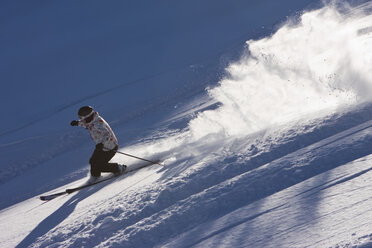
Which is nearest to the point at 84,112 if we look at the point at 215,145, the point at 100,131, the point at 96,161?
the point at 100,131

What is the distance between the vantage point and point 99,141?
5.78 meters

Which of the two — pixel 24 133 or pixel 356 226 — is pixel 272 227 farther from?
pixel 24 133

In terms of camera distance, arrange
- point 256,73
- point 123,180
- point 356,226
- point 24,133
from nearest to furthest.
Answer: point 356,226, point 123,180, point 256,73, point 24,133

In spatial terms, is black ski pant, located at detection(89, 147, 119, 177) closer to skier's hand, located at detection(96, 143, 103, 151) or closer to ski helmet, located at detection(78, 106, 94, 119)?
skier's hand, located at detection(96, 143, 103, 151)

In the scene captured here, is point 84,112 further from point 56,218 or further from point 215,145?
point 215,145

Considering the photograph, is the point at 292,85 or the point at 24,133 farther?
the point at 24,133

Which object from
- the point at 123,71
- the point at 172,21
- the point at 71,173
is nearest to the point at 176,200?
the point at 71,173

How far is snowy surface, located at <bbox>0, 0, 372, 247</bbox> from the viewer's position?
3.54 meters

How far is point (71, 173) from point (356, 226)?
5.56 m

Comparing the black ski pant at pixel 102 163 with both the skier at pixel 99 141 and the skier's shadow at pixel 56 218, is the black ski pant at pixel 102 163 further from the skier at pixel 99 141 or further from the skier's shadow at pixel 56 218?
the skier's shadow at pixel 56 218

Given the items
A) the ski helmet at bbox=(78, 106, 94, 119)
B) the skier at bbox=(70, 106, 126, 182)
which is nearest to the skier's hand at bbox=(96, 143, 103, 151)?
the skier at bbox=(70, 106, 126, 182)

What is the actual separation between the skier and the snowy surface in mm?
278

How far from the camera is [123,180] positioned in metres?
5.66

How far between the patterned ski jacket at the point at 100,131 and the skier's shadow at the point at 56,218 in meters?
0.68
